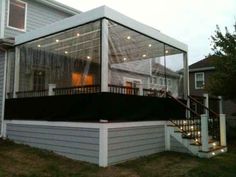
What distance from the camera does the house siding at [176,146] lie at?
9391 mm

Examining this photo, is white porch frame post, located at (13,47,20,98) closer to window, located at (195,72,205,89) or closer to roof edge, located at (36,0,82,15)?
roof edge, located at (36,0,82,15)

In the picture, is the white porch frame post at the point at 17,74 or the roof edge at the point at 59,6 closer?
the white porch frame post at the point at 17,74

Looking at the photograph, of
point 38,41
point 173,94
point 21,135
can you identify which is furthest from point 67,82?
point 173,94

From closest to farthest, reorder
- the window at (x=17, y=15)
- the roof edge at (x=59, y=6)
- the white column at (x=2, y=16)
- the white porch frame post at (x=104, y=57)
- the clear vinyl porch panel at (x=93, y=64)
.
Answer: the white porch frame post at (x=104, y=57)
the clear vinyl porch panel at (x=93, y=64)
the white column at (x=2, y=16)
the window at (x=17, y=15)
the roof edge at (x=59, y=6)

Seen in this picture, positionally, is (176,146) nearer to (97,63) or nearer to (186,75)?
(186,75)

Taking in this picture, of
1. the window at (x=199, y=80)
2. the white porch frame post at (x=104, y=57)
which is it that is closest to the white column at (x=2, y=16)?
the white porch frame post at (x=104, y=57)

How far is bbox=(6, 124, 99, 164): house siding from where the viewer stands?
25.5 feet

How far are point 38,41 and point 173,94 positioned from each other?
515 centimetres

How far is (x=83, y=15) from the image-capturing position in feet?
27.2

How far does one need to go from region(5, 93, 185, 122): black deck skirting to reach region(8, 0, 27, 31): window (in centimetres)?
351

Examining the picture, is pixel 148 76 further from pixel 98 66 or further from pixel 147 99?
pixel 98 66

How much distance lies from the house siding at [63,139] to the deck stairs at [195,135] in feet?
10.4

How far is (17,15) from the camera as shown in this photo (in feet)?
41.5

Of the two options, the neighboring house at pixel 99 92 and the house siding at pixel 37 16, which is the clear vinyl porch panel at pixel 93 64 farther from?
the house siding at pixel 37 16
